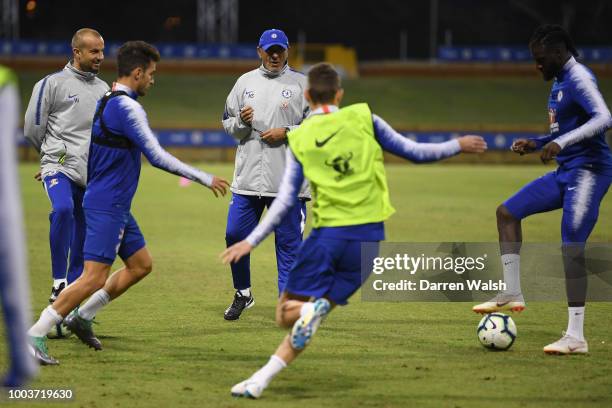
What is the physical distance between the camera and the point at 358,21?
52.0 metres

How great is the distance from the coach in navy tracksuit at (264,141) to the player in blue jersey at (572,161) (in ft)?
7.07

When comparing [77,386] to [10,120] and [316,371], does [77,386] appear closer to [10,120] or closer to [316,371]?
[316,371]

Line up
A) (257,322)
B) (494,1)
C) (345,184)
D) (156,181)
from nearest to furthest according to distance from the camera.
Answer: 1. (345,184)
2. (257,322)
3. (156,181)
4. (494,1)

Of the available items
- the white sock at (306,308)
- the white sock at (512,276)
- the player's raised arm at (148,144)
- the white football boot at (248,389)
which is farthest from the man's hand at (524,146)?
the white football boot at (248,389)

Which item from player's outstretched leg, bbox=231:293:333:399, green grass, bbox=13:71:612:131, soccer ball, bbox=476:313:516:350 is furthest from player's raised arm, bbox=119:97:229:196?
green grass, bbox=13:71:612:131

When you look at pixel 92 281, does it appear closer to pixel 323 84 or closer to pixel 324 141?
pixel 324 141

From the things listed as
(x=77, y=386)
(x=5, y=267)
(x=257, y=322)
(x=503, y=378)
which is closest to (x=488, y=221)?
(x=257, y=322)

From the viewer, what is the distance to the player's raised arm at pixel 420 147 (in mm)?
6160

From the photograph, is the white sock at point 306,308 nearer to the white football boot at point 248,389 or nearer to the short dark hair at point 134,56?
the white football boot at point 248,389

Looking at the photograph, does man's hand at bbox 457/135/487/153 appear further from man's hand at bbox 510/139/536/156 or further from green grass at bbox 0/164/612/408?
man's hand at bbox 510/139/536/156

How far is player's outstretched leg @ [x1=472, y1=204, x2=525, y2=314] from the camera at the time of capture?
8109 millimetres

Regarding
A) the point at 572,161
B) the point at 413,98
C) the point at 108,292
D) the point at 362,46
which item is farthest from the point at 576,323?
the point at 362,46

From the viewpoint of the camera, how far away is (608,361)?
7234 millimetres

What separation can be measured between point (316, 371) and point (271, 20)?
4470 centimetres
